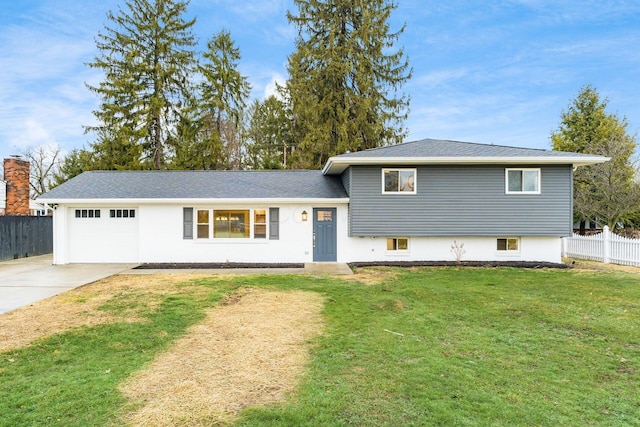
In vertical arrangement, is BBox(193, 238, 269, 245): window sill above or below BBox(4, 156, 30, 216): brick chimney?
below

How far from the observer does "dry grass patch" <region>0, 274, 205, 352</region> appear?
211 inches

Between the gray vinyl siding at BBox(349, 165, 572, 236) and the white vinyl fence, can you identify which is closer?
the white vinyl fence

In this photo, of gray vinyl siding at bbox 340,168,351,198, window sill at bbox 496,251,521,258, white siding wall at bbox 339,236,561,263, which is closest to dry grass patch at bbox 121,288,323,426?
white siding wall at bbox 339,236,561,263

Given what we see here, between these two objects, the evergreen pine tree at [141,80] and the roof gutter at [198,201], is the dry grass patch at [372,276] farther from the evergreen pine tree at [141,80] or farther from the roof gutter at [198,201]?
the evergreen pine tree at [141,80]

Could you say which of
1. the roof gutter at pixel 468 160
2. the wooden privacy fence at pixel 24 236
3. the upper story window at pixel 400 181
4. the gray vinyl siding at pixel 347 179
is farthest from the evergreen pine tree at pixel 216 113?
the upper story window at pixel 400 181

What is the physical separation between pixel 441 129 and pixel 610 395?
23282 mm

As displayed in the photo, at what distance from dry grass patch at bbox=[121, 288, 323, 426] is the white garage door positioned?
8019mm

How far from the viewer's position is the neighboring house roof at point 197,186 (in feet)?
41.1

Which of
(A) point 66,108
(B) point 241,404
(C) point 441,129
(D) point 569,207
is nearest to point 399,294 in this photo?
(B) point 241,404

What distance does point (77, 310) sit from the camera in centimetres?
662

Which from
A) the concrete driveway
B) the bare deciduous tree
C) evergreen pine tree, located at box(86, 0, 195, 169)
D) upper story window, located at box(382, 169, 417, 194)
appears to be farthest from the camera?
the bare deciduous tree

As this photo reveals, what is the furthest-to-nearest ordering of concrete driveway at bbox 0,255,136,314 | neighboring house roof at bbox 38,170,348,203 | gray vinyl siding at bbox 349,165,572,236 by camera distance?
neighboring house roof at bbox 38,170,348,203 < gray vinyl siding at bbox 349,165,572,236 < concrete driveway at bbox 0,255,136,314

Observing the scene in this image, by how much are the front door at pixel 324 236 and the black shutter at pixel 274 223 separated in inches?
49.5

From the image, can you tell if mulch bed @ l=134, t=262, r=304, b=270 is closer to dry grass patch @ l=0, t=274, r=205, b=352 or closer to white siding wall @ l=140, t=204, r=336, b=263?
white siding wall @ l=140, t=204, r=336, b=263
